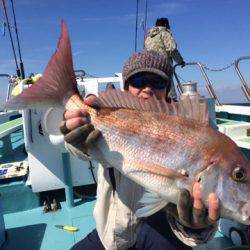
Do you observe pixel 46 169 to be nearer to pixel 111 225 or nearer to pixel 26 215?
pixel 26 215

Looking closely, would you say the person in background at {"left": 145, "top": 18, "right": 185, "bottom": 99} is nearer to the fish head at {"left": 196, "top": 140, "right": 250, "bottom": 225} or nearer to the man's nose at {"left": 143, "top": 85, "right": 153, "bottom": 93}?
the man's nose at {"left": 143, "top": 85, "right": 153, "bottom": 93}

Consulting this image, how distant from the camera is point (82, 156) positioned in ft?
7.61

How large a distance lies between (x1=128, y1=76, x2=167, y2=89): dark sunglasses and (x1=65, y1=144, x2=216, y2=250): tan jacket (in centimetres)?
67

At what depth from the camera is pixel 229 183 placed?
173 cm

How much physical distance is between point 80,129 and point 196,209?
808mm

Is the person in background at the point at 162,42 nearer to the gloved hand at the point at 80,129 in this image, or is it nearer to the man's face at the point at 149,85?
the man's face at the point at 149,85

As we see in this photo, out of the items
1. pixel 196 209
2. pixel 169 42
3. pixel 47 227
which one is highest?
pixel 169 42

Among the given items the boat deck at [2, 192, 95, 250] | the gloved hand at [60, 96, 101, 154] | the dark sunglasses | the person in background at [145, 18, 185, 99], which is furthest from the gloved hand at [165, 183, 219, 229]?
the person in background at [145, 18, 185, 99]

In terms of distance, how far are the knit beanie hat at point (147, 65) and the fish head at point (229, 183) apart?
0.96 meters

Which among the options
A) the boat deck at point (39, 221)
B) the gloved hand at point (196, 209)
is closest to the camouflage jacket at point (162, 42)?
the boat deck at point (39, 221)

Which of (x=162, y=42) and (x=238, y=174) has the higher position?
(x=162, y=42)

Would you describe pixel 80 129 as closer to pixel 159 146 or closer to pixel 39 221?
pixel 159 146

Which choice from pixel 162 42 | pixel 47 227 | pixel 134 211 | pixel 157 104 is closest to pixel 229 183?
pixel 157 104

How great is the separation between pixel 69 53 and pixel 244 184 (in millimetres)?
1194
